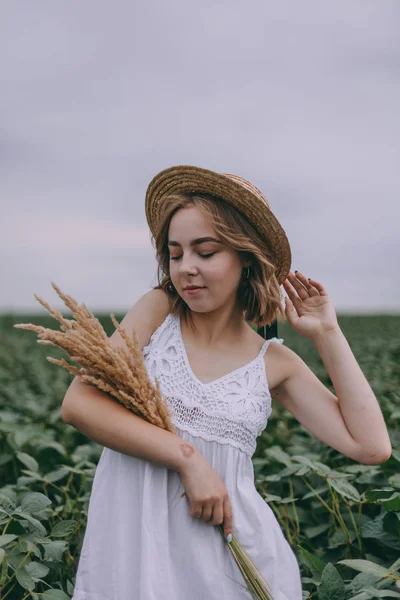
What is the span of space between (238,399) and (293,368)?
276 mm

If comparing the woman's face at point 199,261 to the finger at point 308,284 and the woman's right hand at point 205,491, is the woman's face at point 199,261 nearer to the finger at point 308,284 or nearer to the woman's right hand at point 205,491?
the finger at point 308,284

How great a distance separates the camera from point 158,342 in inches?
87.0

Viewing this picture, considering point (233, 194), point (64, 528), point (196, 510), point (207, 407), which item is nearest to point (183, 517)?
point (196, 510)

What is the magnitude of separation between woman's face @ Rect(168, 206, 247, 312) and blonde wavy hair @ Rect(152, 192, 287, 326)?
0.10 feet

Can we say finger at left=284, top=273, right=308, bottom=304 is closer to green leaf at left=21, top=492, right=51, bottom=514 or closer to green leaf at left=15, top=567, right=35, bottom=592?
green leaf at left=21, top=492, right=51, bottom=514

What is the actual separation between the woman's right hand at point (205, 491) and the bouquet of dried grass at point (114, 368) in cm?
7

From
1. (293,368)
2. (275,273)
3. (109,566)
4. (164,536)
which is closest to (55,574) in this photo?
(109,566)

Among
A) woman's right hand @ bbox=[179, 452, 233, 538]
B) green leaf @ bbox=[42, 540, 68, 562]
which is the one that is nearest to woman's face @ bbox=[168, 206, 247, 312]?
woman's right hand @ bbox=[179, 452, 233, 538]

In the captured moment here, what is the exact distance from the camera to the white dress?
1.96 meters

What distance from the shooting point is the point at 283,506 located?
324 cm

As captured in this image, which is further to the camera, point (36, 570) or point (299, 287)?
point (299, 287)

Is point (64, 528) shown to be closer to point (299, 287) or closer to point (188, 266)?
point (188, 266)

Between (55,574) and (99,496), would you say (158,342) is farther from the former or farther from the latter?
(55,574)

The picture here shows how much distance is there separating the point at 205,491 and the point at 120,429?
Result: 0.28 meters
